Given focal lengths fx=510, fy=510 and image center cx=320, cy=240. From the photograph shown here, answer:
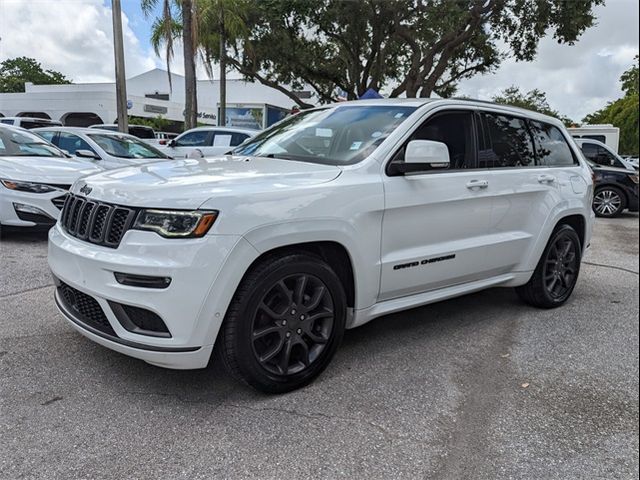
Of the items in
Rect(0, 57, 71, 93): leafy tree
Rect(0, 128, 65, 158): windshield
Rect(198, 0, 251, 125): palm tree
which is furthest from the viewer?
Rect(198, 0, 251, 125): palm tree

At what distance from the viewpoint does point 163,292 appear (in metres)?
2.48

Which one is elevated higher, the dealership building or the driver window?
the dealership building

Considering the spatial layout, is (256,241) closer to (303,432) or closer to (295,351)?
(295,351)

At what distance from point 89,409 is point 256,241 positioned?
124 centimetres

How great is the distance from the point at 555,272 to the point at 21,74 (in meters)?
5.05

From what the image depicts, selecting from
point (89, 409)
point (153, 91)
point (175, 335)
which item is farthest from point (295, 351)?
point (153, 91)

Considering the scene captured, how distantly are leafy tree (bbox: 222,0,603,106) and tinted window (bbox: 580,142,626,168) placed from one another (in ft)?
16.8

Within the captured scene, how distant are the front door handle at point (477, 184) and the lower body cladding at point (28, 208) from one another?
4.58 meters

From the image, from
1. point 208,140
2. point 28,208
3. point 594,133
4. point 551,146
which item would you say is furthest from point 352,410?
point 594,133

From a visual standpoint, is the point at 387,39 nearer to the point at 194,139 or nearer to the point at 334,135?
the point at 194,139

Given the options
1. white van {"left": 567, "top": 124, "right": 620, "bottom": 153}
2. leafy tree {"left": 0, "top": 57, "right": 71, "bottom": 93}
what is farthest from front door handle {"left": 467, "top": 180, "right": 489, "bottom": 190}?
white van {"left": 567, "top": 124, "right": 620, "bottom": 153}

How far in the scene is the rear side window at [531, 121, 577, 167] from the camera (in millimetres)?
4566

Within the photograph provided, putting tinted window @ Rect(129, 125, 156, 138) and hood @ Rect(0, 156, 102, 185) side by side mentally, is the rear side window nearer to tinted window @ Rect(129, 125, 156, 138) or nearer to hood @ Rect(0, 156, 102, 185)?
hood @ Rect(0, 156, 102, 185)

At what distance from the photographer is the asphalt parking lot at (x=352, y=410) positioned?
91.9 inches
